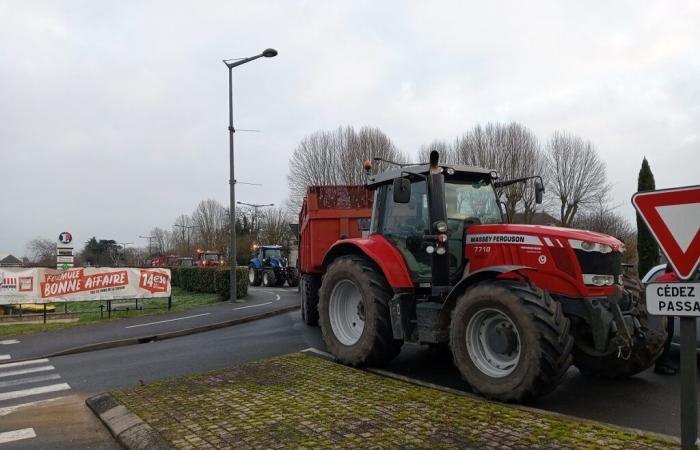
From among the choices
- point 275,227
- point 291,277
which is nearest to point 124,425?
point 291,277

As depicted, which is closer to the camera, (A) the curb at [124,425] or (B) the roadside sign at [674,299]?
(B) the roadside sign at [674,299]

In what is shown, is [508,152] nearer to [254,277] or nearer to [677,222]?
[254,277]

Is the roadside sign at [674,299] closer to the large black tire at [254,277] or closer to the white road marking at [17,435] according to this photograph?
the white road marking at [17,435]

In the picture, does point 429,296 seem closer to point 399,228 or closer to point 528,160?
point 399,228

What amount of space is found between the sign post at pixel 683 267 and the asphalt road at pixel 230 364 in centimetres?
207

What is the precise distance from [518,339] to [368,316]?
2126 mm

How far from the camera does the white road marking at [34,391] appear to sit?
7.22 metres

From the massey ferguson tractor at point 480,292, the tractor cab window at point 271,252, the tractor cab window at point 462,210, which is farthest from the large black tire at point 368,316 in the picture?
the tractor cab window at point 271,252

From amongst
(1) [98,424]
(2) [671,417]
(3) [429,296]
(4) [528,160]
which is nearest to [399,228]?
(3) [429,296]

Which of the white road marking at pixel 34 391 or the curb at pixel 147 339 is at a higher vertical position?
the white road marking at pixel 34 391

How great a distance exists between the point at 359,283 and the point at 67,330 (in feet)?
33.0

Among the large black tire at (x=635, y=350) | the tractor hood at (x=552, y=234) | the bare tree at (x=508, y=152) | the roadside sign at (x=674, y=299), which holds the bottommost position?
the large black tire at (x=635, y=350)

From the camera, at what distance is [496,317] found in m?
5.53

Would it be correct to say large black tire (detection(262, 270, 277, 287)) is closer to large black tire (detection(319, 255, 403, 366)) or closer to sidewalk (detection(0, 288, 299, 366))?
sidewalk (detection(0, 288, 299, 366))
